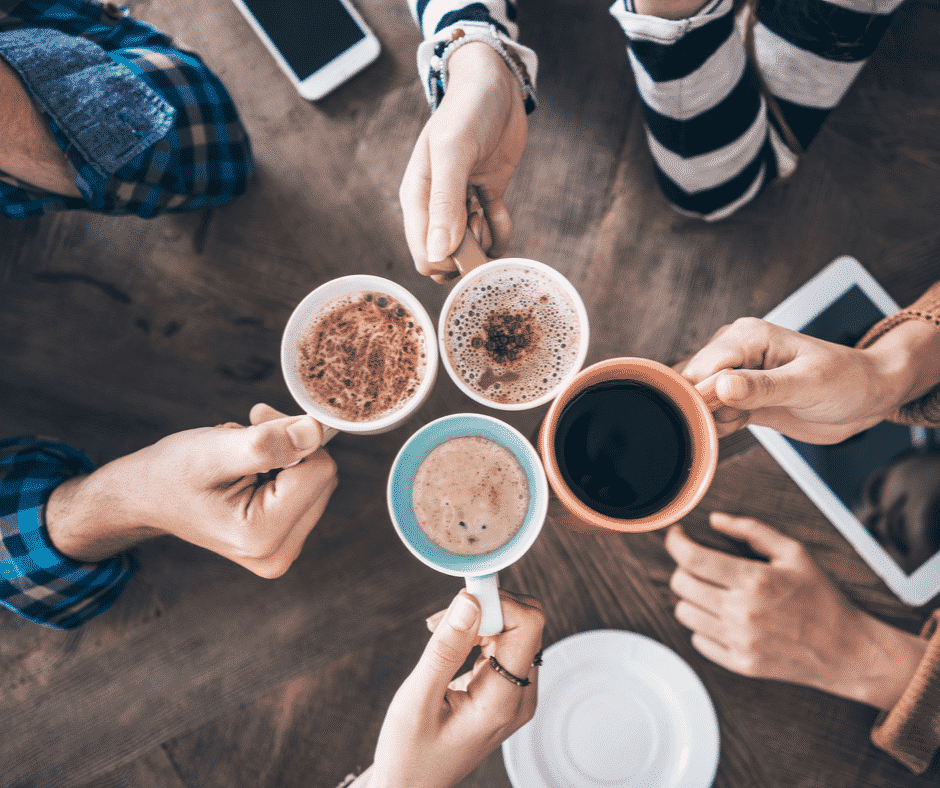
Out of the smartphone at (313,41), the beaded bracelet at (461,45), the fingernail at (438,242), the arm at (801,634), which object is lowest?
the arm at (801,634)

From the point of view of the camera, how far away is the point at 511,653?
85 centimetres

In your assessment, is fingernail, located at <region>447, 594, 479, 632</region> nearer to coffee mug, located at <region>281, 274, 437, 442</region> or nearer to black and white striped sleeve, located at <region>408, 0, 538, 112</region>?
coffee mug, located at <region>281, 274, 437, 442</region>

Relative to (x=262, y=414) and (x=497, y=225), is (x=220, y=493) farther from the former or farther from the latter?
(x=497, y=225)

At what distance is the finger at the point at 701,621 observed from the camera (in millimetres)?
1016

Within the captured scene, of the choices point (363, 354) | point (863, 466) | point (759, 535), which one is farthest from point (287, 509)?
point (863, 466)

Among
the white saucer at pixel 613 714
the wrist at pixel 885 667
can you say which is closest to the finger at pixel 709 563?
the white saucer at pixel 613 714

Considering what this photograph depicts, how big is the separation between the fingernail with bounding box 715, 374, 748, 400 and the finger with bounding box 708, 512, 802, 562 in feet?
1.36

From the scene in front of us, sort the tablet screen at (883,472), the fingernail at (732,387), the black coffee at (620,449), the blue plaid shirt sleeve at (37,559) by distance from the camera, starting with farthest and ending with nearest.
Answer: the tablet screen at (883,472) < the blue plaid shirt sleeve at (37,559) < the black coffee at (620,449) < the fingernail at (732,387)

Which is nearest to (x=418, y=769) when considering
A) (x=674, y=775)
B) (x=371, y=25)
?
(x=674, y=775)

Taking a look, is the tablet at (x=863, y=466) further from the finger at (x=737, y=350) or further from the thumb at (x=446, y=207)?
the thumb at (x=446, y=207)

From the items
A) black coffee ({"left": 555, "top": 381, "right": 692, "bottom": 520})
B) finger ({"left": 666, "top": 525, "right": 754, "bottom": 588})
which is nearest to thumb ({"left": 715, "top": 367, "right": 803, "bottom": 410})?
black coffee ({"left": 555, "top": 381, "right": 692, "bottom": 520})

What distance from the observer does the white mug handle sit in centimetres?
80

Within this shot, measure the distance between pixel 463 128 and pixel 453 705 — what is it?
926 mm

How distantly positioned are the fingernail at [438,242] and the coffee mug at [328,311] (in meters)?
0.07
